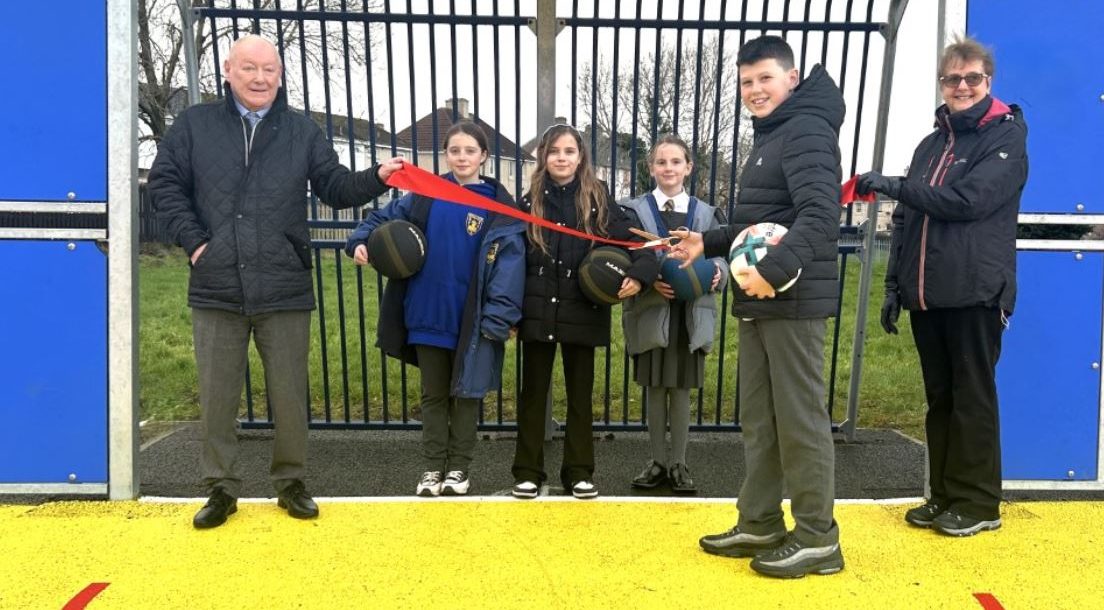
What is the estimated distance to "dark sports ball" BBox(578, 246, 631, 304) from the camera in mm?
3969

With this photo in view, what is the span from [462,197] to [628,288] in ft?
2.81

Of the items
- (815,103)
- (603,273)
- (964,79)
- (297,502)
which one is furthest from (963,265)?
(297,502)

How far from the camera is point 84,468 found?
4.13 m

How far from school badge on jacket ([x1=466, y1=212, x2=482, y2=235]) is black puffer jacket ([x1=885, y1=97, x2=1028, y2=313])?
6.04 ft

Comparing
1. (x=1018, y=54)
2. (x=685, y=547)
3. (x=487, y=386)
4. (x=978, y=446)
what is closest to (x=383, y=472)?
(x=487, y=386)

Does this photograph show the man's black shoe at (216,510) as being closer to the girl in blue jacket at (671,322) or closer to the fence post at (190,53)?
the girl in blue jacket at (671,322)

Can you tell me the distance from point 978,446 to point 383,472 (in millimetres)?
3007

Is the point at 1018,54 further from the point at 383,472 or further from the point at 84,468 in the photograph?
the point at 84,468

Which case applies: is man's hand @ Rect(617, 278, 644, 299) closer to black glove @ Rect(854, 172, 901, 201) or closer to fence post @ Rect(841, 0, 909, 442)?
black glove @ Rect(854, 172, 901, 201)

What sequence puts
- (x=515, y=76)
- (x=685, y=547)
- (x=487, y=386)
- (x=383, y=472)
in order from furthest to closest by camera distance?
(x=515, y=76) → (x=383, y=472) → (x=487, y=386) → (x=685, y=547)

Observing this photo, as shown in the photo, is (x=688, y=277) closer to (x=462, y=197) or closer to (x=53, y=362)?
(x=462, y=197)

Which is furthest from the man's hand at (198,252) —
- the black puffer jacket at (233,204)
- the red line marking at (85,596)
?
the red line marking at (85,596)

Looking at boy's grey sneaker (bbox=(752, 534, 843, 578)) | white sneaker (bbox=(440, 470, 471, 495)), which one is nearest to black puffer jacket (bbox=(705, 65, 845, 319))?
boy's grey sneaker (bbox=(752, 534, 843, 578))

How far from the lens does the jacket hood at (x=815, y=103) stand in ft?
10.3
